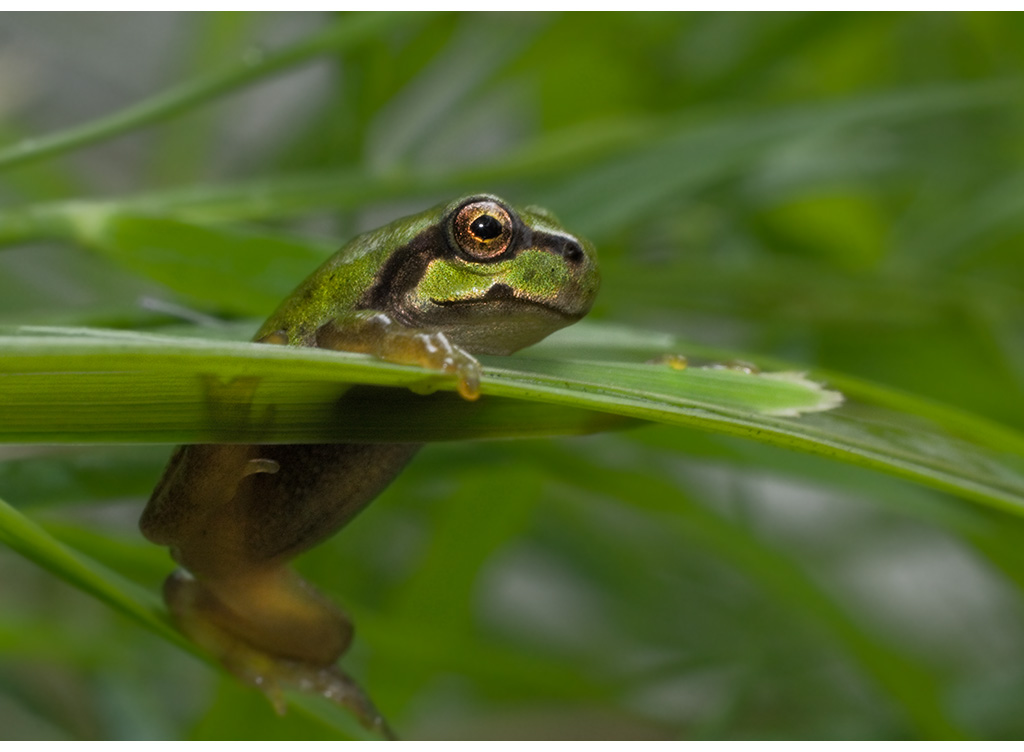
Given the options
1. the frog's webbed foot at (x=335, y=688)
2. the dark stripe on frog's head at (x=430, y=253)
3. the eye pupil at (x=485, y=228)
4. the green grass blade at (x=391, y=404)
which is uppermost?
the eye pupil at (x=485, y=228)

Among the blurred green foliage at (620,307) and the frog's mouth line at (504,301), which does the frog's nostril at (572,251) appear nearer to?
the frog's mouth line at (504,301)

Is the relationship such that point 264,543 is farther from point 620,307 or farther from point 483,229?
point 620,307

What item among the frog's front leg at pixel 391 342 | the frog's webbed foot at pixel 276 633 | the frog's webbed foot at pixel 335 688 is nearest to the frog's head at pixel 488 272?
the frog's front leg at pixel 391 342

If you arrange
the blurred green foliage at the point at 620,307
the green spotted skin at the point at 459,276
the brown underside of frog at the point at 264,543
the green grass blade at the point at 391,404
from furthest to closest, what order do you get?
1. the blurred green foliage at the point at 620,307
2. the green spotted skin at the point at 459,276
3. the brown underside of frog at the point at 264,543
4. the green grass blade at the point at 391,404

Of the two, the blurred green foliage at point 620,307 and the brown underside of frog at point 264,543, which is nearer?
the brown underside of frog at point 264,543

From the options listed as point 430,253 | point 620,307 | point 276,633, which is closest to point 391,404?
point 430,253

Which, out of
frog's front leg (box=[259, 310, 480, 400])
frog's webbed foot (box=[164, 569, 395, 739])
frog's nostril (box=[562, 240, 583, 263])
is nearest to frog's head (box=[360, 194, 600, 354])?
frog's nostril (box=[562, 240, 583, 263])

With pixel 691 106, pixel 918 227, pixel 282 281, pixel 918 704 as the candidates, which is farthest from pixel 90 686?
pixel 918 227

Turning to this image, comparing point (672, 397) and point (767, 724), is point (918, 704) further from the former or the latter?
point (672, 397)

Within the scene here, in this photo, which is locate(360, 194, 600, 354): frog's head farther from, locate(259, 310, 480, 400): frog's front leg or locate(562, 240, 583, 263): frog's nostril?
locate(259, 310, 480, 400): frog's front leg
